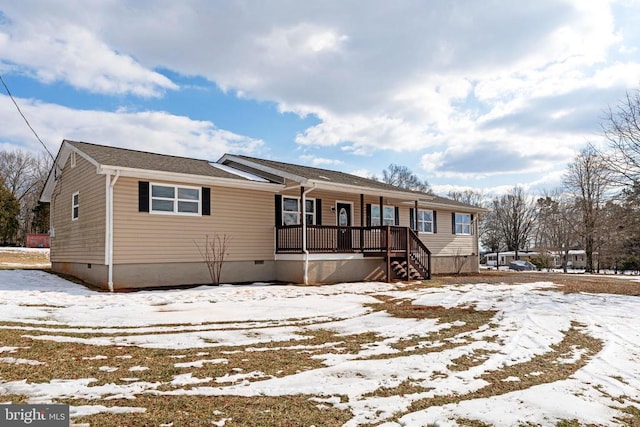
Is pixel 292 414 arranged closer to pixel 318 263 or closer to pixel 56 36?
pixel 318 263

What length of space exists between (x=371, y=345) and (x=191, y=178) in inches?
347

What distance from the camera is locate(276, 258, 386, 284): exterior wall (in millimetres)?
14070

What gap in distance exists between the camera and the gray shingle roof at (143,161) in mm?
12125

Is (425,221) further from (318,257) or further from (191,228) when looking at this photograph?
(191,228)

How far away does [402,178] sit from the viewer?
5453 centimetres

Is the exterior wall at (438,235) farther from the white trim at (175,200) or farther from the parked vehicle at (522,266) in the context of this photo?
the parked vehicle at (522,266)

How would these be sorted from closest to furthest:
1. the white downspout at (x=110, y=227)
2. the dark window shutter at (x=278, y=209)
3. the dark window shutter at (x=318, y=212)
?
the white downspout at (x=110, y=227) < the dark window shutter at (x=278, y=209) < the dark window shutter at (x=318, y=212)

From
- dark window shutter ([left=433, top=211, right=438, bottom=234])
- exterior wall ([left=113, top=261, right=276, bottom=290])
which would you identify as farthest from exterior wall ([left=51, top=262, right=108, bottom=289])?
dark window shutter ([left=433, top=211, right=438, bottom=234])

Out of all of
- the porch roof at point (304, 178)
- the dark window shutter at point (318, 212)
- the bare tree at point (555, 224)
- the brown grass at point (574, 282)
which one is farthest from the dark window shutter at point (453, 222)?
the bare tree at point (555, 224)

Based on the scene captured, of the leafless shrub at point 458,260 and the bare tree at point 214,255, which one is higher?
the bare tree at point 214,255

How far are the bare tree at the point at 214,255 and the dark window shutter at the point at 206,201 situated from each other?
0.77 metres

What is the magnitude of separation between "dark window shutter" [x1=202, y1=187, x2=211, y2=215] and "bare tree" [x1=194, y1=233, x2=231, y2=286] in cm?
77

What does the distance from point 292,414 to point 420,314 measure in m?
5.48

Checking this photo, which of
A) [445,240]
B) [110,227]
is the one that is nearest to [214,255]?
[110,227]
